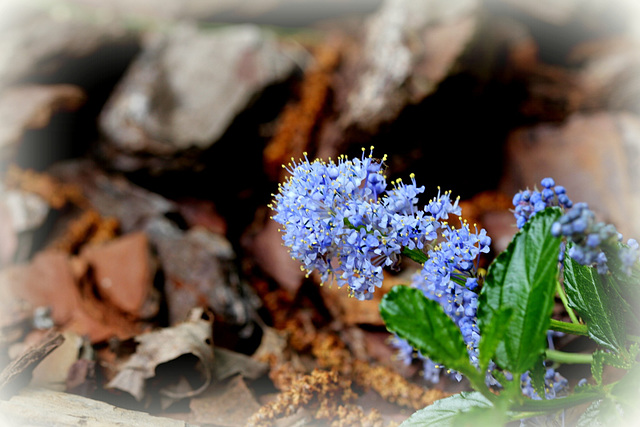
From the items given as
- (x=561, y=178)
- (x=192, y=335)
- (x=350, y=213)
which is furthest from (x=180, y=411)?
(x=561, y=178)

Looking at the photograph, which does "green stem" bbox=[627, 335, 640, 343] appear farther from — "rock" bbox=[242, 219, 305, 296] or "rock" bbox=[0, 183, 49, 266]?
"rock" bbox=[0, 183, 49, 266]

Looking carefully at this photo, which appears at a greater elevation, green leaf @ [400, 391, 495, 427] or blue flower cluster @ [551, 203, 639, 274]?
blue flower cluster @ [551, 203, 639, 274]

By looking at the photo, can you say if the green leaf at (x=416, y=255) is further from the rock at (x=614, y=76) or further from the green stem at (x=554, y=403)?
the rock at (x=614, y=76)

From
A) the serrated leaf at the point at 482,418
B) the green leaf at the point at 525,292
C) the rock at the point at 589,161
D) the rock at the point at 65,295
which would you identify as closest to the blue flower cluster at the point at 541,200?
the green leaf at the point at 525,292

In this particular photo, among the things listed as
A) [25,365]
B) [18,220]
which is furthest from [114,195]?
[25,365]

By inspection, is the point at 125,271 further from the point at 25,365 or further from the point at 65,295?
the point at 25,365

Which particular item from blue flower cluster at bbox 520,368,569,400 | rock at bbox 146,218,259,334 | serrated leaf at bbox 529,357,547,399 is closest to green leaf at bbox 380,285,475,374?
serrated leaf at bbox 529,357,547,399
